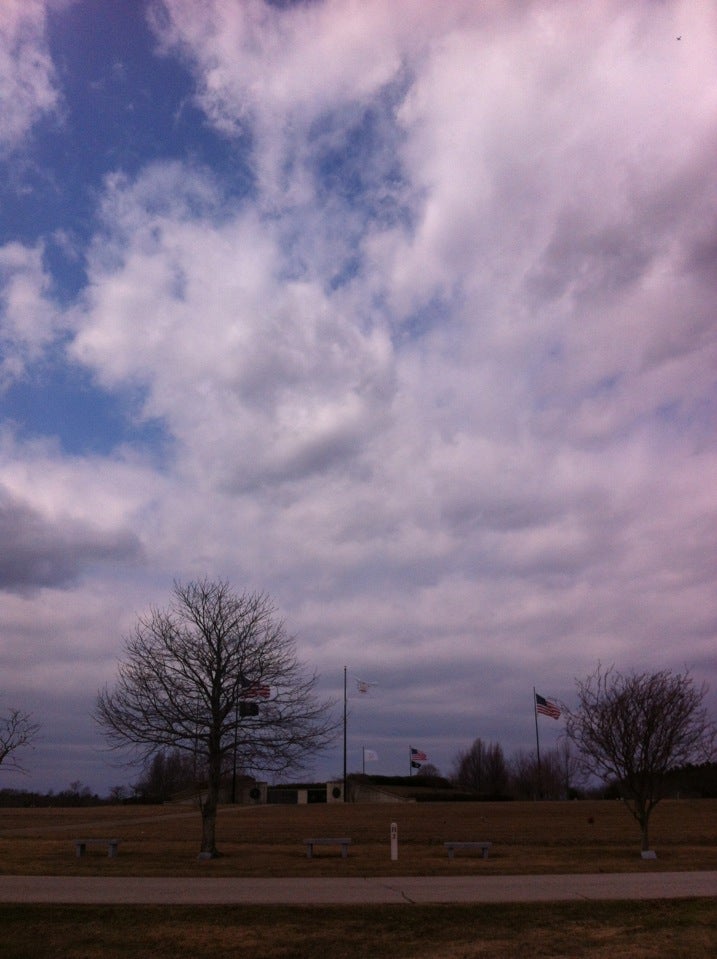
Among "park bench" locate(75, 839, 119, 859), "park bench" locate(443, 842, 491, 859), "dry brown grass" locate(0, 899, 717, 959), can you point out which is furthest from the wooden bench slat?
"dry brown grass" locate(0, 899, 717, 959)

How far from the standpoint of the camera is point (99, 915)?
1102 centimetres

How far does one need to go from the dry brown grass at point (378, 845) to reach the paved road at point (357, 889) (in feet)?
5.51

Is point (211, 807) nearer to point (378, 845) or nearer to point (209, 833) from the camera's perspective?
point (209, 833)

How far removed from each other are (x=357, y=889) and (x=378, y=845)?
42.6 feet

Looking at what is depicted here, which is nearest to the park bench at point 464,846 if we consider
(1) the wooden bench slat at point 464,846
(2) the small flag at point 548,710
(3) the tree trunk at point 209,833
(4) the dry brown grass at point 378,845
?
(1) the wooden bench slat at point 464,846

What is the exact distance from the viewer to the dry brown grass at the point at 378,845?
59.1ft

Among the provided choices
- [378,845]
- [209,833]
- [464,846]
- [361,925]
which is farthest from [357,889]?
[378,845]

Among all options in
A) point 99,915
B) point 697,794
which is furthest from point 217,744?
point 697,794

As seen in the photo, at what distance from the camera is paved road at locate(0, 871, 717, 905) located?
12.4 m

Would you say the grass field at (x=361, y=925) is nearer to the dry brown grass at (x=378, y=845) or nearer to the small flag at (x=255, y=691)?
the dry brown grass at (x=378, y=845)

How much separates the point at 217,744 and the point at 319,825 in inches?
797

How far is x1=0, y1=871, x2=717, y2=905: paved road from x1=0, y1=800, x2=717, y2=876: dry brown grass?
1679 millimetres

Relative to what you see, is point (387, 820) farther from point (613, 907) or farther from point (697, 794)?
point (697, 794)

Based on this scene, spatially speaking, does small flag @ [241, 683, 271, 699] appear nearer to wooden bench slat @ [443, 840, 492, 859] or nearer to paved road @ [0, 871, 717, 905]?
wooden bench slat @ [443, 840, 492, 859]
